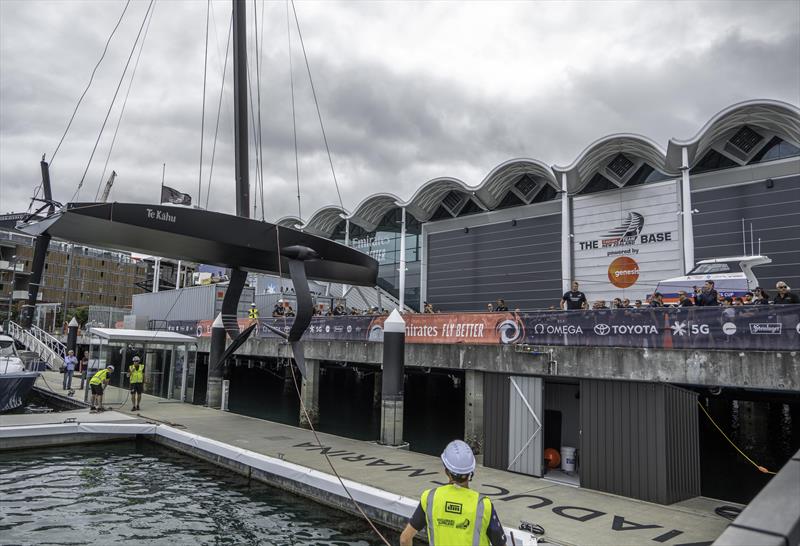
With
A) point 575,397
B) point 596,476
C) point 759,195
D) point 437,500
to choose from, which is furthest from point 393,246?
point 437,500

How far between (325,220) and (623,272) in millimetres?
22877

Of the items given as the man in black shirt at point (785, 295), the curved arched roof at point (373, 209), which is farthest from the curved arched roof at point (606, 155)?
the man in black shirt at point (785, 295)

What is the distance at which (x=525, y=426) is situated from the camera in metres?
13.0

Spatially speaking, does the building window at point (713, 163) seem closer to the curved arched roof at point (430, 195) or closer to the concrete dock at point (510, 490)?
the curved arched roof at point (430, 195)

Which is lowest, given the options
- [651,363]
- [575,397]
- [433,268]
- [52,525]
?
[52,525]

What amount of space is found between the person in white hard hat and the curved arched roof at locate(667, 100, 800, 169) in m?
23.4

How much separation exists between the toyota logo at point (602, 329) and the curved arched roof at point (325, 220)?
28193 mm

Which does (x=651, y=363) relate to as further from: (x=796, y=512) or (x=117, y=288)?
(x=117, y=288)

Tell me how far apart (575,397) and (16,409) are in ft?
73.7

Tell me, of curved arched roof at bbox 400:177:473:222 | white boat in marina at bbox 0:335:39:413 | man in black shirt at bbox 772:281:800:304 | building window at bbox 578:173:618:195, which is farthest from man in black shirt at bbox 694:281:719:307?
white boat in marina at bbox 0:335:39:413

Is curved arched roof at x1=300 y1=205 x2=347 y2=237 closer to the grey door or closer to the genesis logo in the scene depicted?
the genesis logo

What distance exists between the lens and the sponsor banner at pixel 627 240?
25.3m

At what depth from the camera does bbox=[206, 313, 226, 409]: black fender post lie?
23.5 metres

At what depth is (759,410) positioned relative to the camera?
22.5 m
